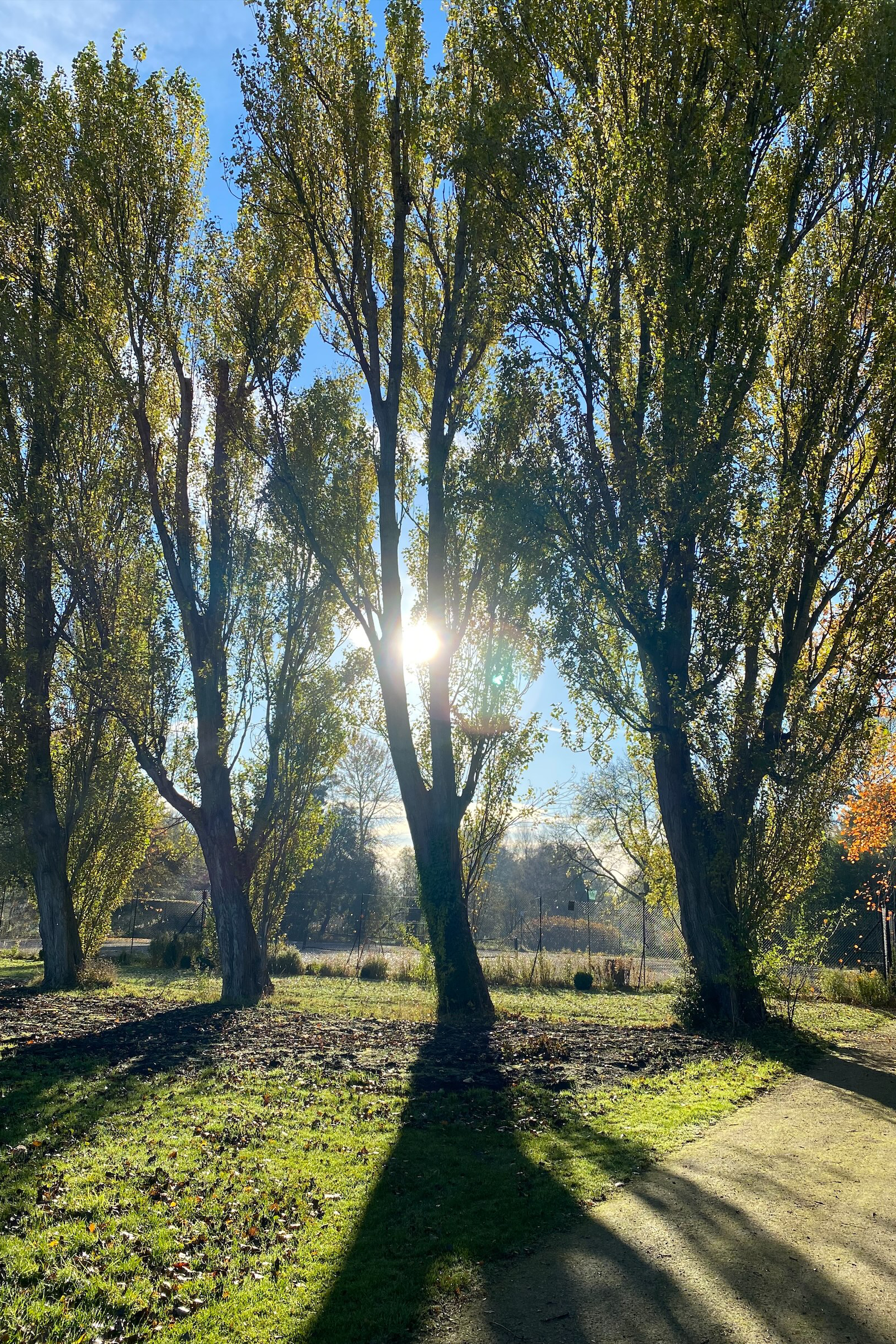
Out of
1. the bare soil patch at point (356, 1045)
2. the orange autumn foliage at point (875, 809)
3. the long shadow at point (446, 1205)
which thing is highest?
the orange autumn foliage at point (875, 809)

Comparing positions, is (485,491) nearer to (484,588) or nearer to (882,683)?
(484,588)

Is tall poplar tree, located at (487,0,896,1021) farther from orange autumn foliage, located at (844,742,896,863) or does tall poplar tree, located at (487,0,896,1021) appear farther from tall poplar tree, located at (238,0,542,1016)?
orange autumn foliage, located at (844,742,896,863)

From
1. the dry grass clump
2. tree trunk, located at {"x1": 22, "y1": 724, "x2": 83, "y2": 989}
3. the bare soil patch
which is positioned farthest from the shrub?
the bare soil patch

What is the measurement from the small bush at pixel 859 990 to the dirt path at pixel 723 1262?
10606 mm

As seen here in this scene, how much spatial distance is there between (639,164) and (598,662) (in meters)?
6.10

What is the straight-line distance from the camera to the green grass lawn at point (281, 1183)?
134 inches

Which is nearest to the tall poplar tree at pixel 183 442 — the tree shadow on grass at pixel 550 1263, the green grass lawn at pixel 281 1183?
the green grass lawn at pixel 281 1183

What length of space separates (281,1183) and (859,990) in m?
13.8

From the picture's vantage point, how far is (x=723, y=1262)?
3783 millimetres

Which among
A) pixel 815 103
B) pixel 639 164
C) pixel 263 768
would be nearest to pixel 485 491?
pixel 639 164

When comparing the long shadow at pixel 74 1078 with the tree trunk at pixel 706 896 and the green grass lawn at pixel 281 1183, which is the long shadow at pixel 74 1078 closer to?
the green grass lawn at pixel 281 1183

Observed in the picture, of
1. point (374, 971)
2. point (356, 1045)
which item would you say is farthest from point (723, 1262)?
point (374, 971)

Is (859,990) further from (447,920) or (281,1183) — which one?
(281,1183)

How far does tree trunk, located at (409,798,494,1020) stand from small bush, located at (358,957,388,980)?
11.3 m
